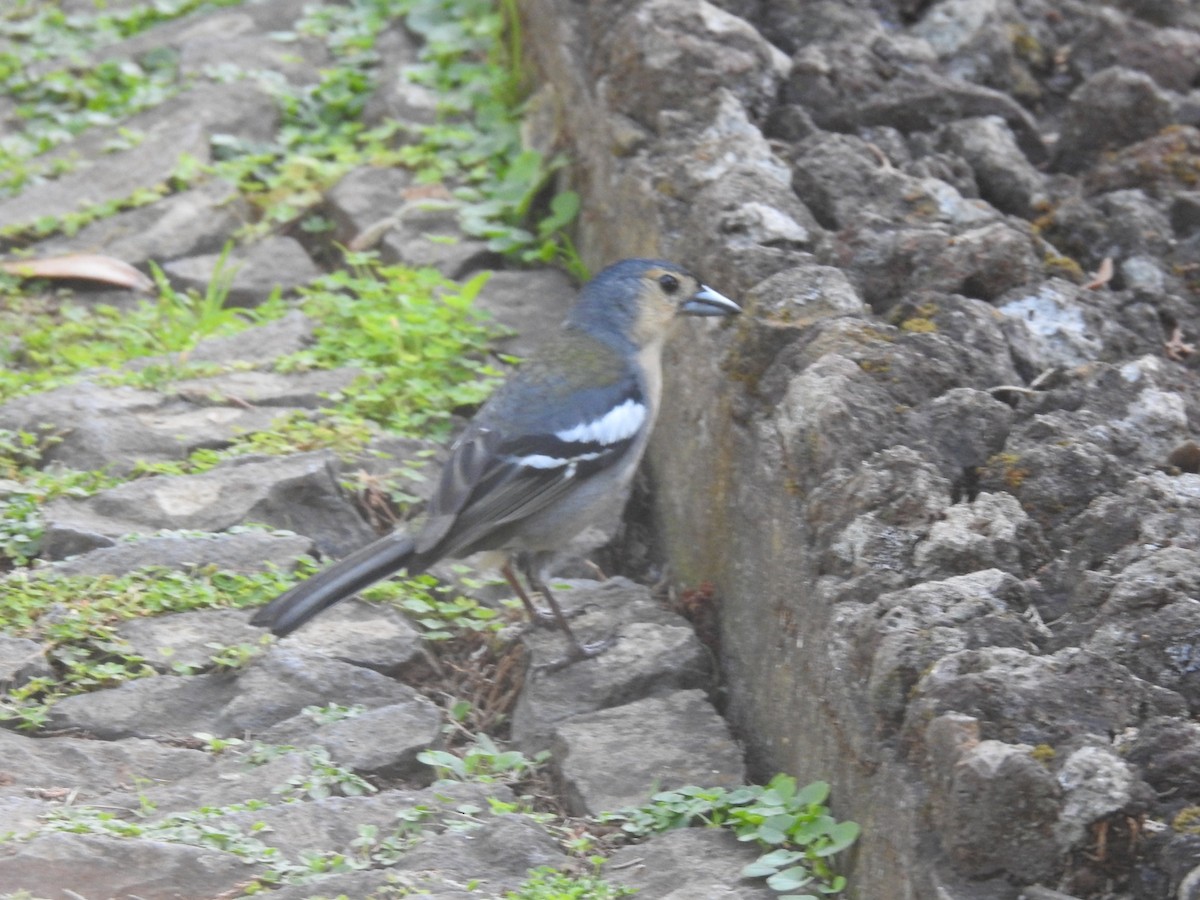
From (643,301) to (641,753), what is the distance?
4.68ft

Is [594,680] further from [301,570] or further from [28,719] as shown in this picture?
[28,719]

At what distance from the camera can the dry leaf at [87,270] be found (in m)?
6.11

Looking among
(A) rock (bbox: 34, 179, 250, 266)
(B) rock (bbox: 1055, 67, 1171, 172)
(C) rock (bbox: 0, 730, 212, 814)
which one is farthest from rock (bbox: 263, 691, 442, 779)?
(A) rock (bbox: 34, 179, 250, 266)

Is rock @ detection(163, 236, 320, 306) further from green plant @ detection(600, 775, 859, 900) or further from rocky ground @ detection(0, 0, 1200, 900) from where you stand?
green plant @ detection(600, 775, 859, 900)

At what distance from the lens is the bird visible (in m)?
4.04

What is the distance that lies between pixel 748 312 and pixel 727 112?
3.65 ft

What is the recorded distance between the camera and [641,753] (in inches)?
142

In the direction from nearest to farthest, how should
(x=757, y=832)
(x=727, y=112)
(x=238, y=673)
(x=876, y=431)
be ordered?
(x=757, y=832)
(x=876, y=431)
(x=238, y=673)
(x=727, y=112)

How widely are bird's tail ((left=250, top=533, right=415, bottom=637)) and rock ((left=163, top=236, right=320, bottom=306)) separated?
7.52 ft

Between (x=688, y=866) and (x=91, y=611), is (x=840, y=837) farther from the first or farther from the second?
(x=91, y=611)

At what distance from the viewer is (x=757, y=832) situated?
3.18m

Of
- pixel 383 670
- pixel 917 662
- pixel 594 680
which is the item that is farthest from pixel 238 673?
pixel 917 662

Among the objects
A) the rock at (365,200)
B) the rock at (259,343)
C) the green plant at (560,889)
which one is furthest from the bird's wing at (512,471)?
the rock at (365,200)

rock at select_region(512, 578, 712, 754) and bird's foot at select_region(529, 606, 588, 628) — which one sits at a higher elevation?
rock at select_region(512, 578, 712, 754)
